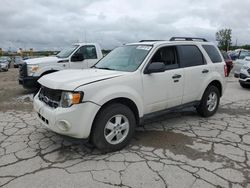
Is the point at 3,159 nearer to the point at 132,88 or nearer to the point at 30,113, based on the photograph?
the point at 132,88

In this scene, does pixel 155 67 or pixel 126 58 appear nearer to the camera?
pixel 155 67

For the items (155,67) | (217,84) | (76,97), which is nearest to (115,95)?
(76,97)

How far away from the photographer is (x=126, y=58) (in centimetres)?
497

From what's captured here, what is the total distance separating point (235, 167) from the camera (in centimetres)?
359

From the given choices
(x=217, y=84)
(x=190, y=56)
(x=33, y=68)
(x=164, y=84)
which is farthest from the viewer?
(x=33, y=68)

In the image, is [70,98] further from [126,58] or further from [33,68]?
[33,68]

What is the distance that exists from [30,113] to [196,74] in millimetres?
4194

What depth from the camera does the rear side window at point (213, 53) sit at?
5.96 metres

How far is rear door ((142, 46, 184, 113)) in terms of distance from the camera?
14.9ft

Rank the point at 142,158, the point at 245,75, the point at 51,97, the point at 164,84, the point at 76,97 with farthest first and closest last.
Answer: the point at 245,75, the point at 164,84, the point at 51,97, the point at 142,158, the point at 76,97

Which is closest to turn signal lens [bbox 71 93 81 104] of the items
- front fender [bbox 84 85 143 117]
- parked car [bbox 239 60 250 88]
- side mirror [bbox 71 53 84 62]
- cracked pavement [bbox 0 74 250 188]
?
front fender [bbox 84 85 143 117]

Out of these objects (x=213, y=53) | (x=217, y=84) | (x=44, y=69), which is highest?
(x=213, y=53)

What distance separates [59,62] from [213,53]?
5680 millimetres

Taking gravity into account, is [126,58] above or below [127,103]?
above
